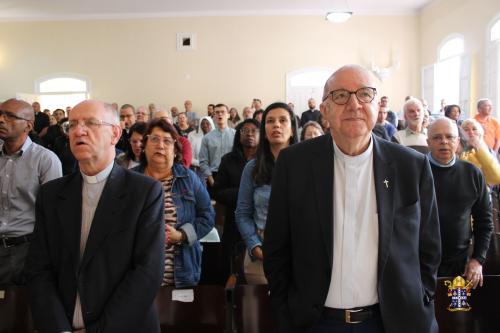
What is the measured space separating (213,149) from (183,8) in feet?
28.5

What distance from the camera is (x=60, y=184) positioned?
70.9 inches

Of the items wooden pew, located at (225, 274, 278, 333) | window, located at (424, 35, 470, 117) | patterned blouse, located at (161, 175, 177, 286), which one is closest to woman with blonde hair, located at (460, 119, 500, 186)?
wooden pew, located at (225, 274, 278, 333)

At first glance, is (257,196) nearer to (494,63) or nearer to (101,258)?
(101,258)

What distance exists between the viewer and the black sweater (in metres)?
2.55

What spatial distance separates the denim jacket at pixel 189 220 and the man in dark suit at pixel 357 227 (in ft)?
2.96

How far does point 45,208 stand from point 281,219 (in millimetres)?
944

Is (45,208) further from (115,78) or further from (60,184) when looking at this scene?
(115,78)

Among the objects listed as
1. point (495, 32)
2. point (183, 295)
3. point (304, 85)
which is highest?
point (495, 32)

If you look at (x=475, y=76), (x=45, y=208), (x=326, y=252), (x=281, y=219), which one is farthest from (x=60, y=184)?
(x=475, y=76)

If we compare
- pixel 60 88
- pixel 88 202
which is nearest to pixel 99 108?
pixel 88 202

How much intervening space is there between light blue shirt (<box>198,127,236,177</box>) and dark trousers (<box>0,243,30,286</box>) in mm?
2953

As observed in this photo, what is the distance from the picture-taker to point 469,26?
10.2m

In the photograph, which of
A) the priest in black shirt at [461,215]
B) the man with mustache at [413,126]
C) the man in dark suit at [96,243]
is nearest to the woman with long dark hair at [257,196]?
the man in dark suit at [96,243]

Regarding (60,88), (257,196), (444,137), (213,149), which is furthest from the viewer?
(60,88)
